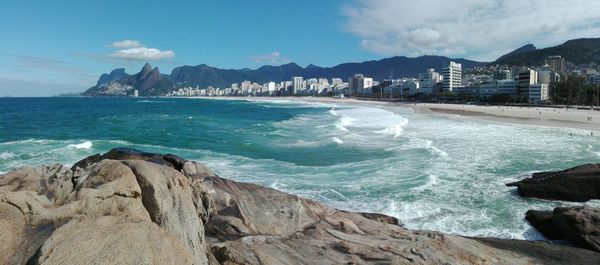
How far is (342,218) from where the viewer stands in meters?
8.98

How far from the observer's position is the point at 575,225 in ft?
35.9

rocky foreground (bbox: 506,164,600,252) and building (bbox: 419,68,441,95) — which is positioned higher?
building (bbox: 419,68,441,95)

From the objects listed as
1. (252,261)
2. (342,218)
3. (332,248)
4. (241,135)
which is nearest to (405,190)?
(342,218)

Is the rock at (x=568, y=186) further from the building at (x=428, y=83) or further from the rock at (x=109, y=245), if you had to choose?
the building at (x=428, y=83)

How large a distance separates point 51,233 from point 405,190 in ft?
46.4

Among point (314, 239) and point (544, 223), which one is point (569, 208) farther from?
point (314, 239)

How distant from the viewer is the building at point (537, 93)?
357ft

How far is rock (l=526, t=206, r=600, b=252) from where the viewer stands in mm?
10602

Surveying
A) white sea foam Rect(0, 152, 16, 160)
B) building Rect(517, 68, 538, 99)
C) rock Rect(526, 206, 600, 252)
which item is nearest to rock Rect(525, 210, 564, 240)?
rock Rect(526, 206, 600, 252)

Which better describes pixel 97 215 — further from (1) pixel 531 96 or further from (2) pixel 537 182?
(1) pixel 531 96

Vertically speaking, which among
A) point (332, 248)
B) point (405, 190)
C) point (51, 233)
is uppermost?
point (51, 233)

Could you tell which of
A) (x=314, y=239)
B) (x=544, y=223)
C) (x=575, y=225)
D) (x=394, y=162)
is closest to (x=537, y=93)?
(x=394, y=162)

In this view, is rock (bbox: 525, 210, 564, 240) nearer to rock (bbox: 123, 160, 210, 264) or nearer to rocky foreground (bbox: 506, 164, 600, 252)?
rocky foreground (bbox: 506, 164, 600, 252)

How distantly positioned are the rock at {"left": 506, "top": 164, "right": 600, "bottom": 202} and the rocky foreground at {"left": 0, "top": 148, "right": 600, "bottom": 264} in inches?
226
